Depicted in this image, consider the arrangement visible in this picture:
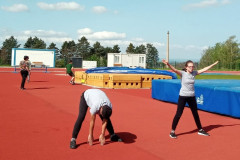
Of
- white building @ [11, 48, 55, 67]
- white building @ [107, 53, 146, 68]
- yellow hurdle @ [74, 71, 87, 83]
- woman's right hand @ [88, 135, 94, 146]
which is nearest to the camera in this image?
woman's right hand @ [88, 135, 94, 146]

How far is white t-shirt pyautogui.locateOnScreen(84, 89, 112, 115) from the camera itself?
5629 mm

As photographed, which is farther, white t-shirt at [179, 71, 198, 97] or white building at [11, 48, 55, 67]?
white building at [11, 48, 55, 67]

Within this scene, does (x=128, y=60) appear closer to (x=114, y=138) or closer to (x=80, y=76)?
(x=80, y=76)

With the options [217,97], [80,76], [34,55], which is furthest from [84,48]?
[217,97]

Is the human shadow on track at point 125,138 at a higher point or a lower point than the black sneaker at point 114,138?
lower

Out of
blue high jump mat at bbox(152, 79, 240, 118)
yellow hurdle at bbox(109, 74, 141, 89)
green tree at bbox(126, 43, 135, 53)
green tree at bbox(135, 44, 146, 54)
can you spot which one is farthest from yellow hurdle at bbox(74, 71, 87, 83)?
green tree at bbox(135, 44, 146, 54)

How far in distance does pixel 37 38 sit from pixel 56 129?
324 ft

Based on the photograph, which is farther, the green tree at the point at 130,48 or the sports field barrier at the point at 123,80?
the green tree at the point at 130,48

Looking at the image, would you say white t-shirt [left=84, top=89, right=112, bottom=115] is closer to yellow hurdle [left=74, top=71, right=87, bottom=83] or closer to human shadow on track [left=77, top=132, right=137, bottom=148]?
human shadow on track [left=77, top=132, right=137, bottom=148]

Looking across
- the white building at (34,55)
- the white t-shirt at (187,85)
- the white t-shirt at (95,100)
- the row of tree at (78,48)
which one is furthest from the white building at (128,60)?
the white t-shirt at (95,100)

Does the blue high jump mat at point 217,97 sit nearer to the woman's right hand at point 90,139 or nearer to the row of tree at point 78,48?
the woman's right hand at point 90,139

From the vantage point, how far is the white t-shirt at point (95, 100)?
18.5 ft

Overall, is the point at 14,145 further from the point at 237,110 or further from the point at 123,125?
the point at 237,110

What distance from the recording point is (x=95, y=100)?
18.7 feet
